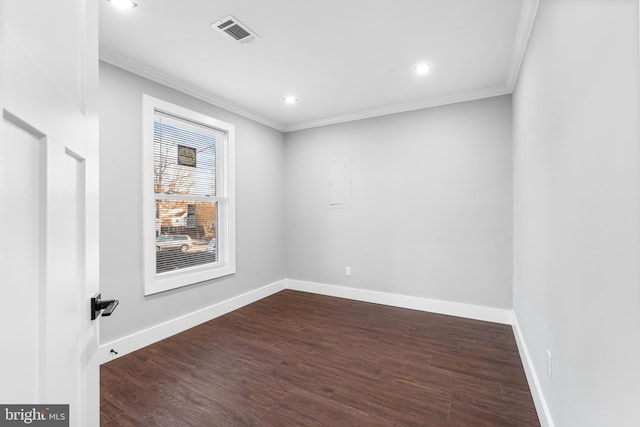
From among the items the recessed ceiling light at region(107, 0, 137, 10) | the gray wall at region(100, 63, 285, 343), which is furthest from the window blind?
the recessed ceiling light at region(107, 0, 137, 10)

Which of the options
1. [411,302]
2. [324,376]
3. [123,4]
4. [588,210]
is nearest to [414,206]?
[411,302]

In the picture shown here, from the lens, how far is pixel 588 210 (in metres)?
1.05

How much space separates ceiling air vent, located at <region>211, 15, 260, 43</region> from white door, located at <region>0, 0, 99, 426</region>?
4.32ft

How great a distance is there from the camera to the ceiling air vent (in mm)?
2090

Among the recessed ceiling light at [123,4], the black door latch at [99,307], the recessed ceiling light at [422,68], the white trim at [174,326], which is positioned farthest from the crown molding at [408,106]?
the black door latch at [99,307]

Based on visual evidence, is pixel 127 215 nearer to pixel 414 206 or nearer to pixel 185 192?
pixel 185 192

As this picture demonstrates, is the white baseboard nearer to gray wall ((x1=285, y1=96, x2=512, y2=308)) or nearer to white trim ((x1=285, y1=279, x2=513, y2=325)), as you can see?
white trim ((x1=285, y1=279, x2=513, y2=325))

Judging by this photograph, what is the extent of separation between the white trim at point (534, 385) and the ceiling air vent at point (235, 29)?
3.15 m

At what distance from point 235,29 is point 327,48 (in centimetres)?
76

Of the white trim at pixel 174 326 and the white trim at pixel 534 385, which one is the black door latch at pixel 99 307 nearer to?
the white trim at pixel 174 326

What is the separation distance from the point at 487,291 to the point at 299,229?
270cm

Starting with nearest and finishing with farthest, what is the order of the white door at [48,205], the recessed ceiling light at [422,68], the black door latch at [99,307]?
1. the white door at [48,205]
2. the black door latch at [99,307]
3. the recessed ceiling light at [422,68]

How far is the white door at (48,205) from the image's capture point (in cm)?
50

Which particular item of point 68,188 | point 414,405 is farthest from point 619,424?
point 68,188
